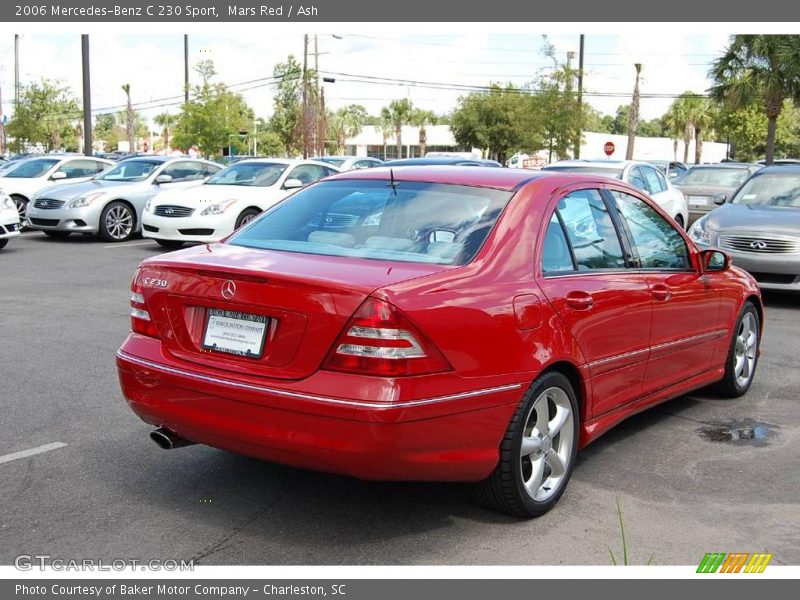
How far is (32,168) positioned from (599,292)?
17.7m

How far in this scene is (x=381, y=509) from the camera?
4.32m

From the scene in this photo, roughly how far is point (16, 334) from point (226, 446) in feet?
16.2

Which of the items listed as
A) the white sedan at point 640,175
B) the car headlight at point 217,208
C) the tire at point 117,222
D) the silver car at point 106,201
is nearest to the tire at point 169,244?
the tire at point 117,222

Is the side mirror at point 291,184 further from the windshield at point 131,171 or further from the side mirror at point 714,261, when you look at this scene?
the side mirror at point 714,261

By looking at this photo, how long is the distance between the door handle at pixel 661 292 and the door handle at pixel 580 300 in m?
0.76

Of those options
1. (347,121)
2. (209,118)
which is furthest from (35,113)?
(347,121)

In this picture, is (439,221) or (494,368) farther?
(439,221)

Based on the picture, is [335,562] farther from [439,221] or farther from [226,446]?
[439,221]

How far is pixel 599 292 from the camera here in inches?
182

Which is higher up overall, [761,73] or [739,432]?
[761,73]

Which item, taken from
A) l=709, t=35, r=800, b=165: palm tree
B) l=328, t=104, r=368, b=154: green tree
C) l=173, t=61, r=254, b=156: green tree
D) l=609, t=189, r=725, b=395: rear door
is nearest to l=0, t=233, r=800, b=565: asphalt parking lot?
l=609, t=189, r=725, b=395: rear door

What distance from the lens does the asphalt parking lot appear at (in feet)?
12.7

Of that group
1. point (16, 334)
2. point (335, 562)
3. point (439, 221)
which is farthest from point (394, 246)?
point (16, 334)

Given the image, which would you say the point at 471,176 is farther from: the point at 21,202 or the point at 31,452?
the point at 21,202
